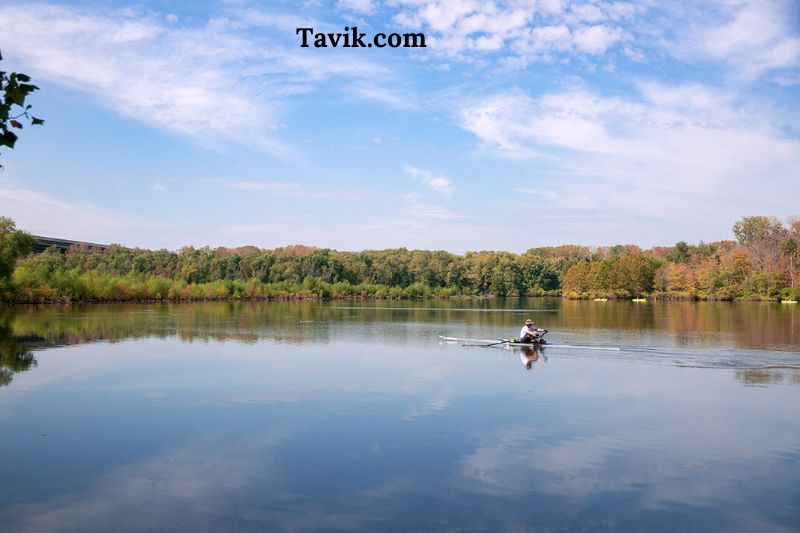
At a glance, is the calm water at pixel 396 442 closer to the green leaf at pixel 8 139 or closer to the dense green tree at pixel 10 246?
the green leaf at pixel 8 139

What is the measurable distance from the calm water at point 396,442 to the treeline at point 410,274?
147ft

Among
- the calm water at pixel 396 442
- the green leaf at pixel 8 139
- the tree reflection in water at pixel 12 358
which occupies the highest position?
the green leaf at pixel 8 139

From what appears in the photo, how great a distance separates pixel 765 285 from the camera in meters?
82.5

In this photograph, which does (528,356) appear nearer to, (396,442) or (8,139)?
(396,442)

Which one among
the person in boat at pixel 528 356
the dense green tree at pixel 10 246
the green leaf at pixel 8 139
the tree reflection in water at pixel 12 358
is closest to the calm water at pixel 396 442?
the tree reflection in water at pixel 12 358

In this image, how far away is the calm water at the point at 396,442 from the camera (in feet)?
24.7

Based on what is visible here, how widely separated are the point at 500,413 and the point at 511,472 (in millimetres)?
3917

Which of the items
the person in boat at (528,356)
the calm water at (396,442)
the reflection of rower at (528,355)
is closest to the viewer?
the calm water at (396,442)

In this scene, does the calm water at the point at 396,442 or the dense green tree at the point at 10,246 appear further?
the dense green tree at the point at 10,246

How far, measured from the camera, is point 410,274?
370ft

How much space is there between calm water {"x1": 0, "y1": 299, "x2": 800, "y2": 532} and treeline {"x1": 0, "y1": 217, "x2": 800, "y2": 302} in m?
44.9

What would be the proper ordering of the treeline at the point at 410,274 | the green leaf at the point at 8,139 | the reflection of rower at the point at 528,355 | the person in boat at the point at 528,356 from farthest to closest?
the treeline at the point at 410,274, the reflection of rower at the point at 528,355, the person in boat at the point at 528,356, the green leaf at the point at 8,139

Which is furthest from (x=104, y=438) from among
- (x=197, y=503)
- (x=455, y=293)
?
(x=455, y=293)

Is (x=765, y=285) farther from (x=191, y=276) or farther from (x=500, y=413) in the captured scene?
(x=500, y=413)
